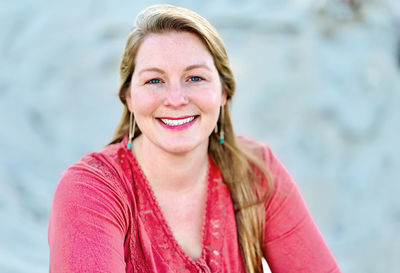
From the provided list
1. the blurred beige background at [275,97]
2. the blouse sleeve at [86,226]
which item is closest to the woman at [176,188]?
the blouse sleeve at [86,226]

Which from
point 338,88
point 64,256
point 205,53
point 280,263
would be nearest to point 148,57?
point 205,53

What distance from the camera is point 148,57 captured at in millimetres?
1762

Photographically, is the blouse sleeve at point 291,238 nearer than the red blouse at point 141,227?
No

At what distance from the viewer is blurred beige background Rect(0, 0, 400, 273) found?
154 inches

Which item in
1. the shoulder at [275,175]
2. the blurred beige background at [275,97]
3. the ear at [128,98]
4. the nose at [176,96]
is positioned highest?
the blurred beige background at [275,97]

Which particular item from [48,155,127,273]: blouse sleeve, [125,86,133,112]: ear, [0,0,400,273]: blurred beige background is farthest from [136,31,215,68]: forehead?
[0,0,400,273]: blurred beige background

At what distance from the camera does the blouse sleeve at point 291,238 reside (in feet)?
6.17

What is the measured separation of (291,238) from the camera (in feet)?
6.20

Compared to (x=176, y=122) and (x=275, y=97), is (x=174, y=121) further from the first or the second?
(x=275, y=97)

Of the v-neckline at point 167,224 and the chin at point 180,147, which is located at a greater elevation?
the chin at point 180,147

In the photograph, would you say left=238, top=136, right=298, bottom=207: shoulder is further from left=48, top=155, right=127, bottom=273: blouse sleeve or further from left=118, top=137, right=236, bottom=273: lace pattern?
left=48, top=155, right=127, bottom=273: blouse sleeve

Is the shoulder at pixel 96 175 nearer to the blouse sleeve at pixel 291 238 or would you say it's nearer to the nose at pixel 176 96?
the nose at pixel 176 96

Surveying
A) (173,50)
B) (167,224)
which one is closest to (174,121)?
(173,50)

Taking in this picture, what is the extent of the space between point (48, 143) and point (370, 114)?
244cm
